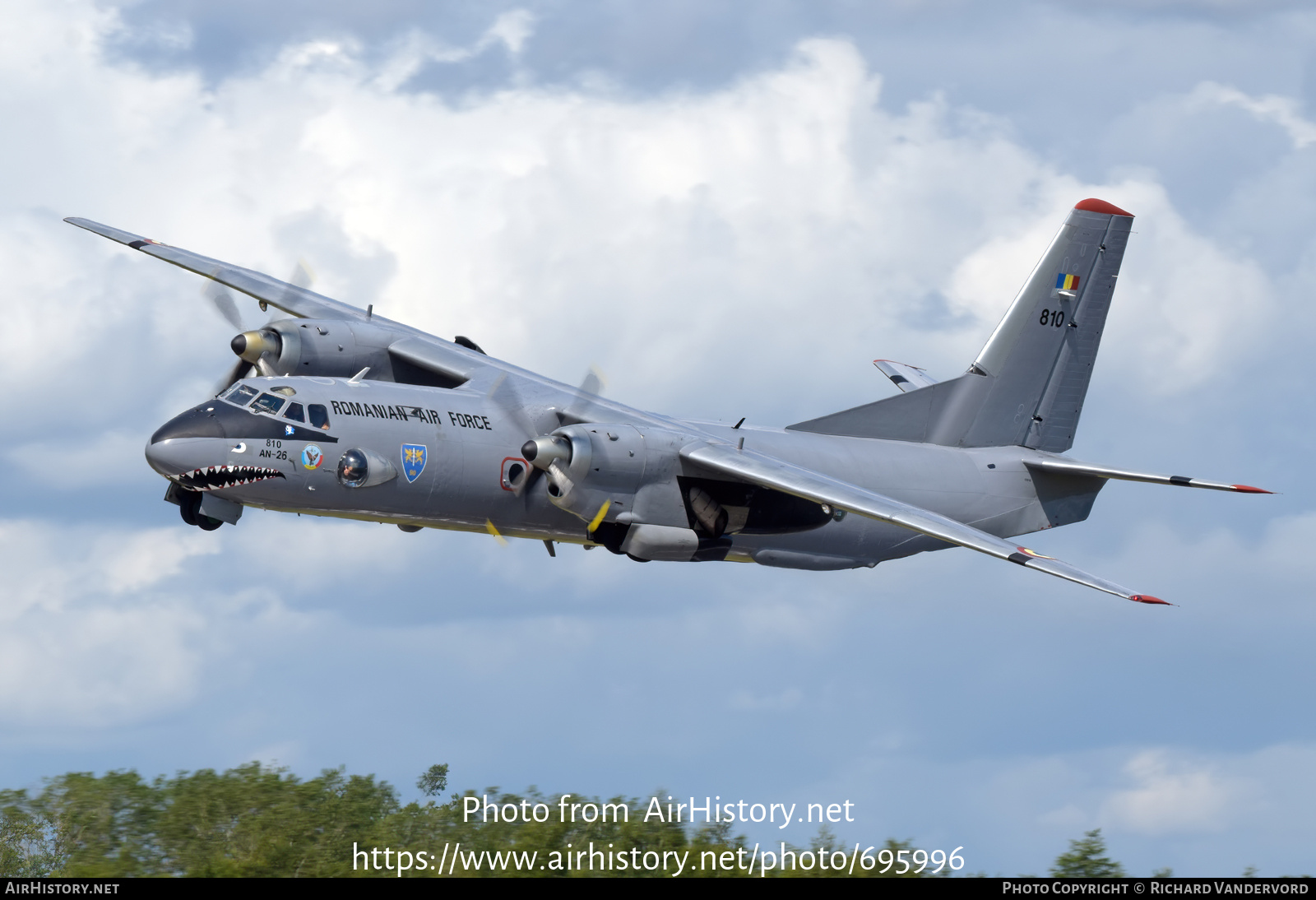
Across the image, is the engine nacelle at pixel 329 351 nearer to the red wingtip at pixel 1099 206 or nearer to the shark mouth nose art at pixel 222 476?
the shark mouth nose art at pixel 222 476

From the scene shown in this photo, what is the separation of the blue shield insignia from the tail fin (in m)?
13.2

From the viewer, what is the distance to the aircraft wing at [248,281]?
1411 inches

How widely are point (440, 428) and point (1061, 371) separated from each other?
16909mm

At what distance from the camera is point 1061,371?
3775 centimetres

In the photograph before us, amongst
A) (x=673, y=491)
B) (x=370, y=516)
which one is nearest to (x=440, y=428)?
(x=370, y=516)

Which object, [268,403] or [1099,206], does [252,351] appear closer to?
[268,403]

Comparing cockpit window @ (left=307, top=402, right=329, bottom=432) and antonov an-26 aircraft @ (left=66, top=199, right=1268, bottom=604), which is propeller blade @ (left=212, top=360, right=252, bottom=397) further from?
cockpit window @ (left=307, top=402, right=329, bottom=432)

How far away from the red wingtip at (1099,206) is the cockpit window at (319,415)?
20029 mm

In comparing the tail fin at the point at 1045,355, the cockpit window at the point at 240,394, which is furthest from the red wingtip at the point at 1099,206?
the cockpit window at the point at 240,394

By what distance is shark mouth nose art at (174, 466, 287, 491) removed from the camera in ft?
86.8

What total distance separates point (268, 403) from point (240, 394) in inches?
21.6

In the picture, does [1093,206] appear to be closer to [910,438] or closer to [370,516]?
[910,438]

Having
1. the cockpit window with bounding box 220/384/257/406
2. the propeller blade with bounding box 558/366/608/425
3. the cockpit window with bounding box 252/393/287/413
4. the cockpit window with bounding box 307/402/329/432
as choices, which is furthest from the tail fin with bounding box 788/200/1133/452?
the cockpit window with bounding box 220/384/257/406
